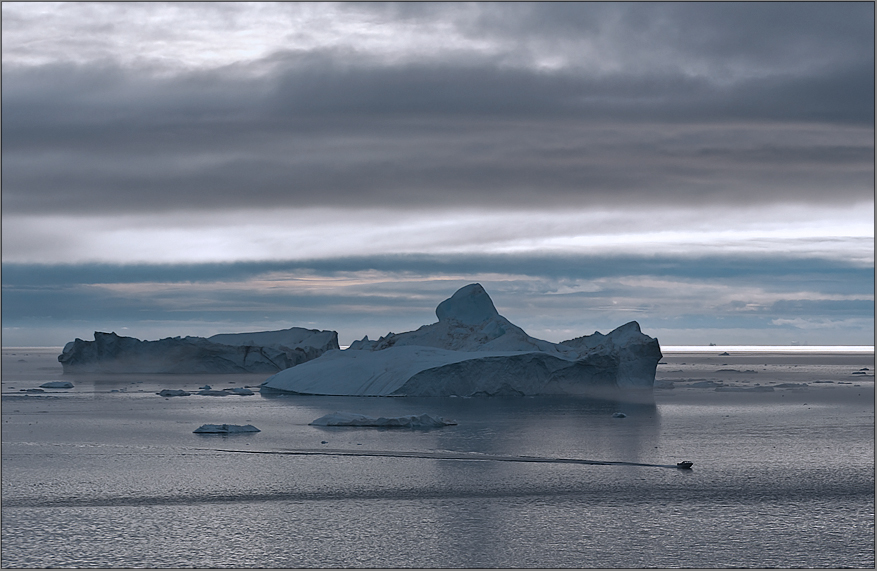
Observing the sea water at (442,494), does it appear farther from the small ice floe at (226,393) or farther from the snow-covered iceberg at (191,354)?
the snow-covered iceberg at (191,354)

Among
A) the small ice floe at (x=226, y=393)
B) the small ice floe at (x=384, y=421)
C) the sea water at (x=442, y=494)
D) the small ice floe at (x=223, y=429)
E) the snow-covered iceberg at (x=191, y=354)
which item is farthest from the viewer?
the snow-covered iceberg at (x=191, y=354)

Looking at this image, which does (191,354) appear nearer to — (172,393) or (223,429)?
(172,393)

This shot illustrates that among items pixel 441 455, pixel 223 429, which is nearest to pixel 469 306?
pixel 223 429

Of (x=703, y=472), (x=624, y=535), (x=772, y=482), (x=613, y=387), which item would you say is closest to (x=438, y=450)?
(x=703, y=472)

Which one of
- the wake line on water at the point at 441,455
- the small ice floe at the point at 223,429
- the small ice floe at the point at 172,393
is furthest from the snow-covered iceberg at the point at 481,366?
the wake line on water at the point at 441,455

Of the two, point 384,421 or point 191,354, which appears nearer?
point 384,421

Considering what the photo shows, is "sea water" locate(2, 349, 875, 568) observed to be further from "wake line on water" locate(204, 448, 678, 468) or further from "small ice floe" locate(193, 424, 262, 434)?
"small ice floe" locate(193, 424, 262, 434)

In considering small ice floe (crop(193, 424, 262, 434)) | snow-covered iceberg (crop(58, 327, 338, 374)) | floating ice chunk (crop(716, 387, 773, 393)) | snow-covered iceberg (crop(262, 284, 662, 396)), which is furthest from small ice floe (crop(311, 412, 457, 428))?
snow-covered iceberg (crop(58, 327, 338, 374))
